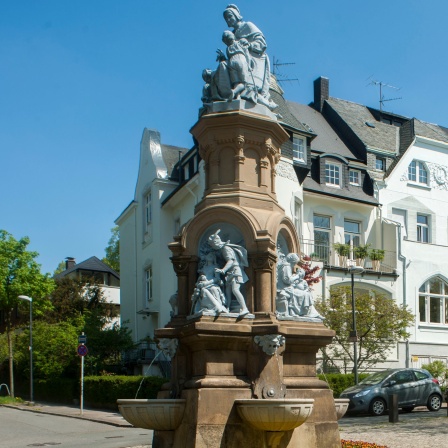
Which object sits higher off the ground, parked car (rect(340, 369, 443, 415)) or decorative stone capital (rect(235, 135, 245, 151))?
decorative stone capital (rect(235, 135, 245, 151))

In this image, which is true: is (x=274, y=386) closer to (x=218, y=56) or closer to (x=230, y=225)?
(x=230, y=225)

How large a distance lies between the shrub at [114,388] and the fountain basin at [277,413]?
55.1 ft

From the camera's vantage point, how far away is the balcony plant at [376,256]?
36.4 meters

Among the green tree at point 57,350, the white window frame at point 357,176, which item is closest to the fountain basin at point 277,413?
the green tree at point 57,350

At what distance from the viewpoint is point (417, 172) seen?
41.0 m

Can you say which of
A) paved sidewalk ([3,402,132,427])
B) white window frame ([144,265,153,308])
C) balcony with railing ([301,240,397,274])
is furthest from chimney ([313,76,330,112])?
paved sidewalk ([3,402,132,427])

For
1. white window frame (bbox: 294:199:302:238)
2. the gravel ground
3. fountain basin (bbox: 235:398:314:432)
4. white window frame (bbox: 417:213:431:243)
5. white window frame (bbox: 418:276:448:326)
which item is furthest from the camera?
white window frame (bbox: 417:213:431:243)

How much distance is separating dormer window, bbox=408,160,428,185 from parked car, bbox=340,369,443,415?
17.1m

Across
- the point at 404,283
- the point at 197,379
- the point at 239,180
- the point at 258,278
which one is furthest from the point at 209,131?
the point at 404,283

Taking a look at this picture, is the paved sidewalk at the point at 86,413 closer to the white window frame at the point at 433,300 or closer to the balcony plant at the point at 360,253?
the balcony plant at the point at 360,253

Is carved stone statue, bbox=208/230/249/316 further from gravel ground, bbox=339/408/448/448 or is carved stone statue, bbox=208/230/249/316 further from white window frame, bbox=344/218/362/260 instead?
white window frame, bbox=344/218/362/260

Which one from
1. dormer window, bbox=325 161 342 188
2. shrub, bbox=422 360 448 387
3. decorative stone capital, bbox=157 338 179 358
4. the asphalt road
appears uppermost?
dormer window, bbox=325 161 342 188

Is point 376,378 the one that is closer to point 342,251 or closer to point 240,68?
point 342,251

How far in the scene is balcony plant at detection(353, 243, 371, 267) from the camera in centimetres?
3594
